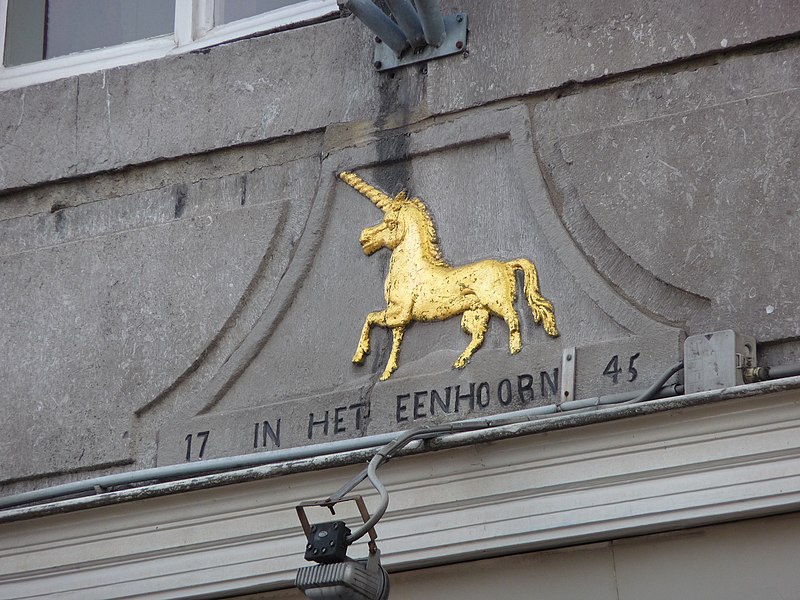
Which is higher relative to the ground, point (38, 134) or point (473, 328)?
point (38, 134)

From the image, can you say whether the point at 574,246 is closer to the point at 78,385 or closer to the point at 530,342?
the point at 530,342

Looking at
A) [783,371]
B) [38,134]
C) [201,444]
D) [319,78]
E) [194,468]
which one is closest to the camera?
[783,371]

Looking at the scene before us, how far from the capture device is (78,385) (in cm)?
494

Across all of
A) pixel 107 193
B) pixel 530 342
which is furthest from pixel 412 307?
pixel 107 193

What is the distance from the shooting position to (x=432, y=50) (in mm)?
4809

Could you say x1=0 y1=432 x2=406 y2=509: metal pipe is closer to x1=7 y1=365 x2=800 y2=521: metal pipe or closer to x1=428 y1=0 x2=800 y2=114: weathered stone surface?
x1=7 y1=365 x2=800 y2=521: metal pipe

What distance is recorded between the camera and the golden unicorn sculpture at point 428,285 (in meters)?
4.44

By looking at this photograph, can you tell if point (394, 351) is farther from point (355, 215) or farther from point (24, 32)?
point (24, 32)

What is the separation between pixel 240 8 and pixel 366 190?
92 centimetres

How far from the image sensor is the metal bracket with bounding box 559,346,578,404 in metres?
4.24

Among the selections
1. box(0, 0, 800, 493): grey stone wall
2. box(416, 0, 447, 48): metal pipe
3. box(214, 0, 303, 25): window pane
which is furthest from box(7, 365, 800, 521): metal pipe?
box(214, 0, 303, 25): window pane

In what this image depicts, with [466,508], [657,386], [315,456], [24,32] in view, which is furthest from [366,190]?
[24,32]

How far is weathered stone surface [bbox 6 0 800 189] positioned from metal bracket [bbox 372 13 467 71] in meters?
0.03

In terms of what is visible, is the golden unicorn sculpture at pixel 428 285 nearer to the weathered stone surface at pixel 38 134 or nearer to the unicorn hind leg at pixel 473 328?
the unicorn hind leg at pixel 473 328
